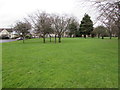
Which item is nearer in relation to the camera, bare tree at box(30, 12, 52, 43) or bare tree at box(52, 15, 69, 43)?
bare tree at box(30, 12, 52, 43)

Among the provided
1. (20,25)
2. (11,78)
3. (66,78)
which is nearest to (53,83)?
(66,78)

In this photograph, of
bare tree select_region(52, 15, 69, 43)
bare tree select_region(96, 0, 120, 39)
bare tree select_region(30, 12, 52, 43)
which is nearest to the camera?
bare tree select_region(96, 0, 120, 39)

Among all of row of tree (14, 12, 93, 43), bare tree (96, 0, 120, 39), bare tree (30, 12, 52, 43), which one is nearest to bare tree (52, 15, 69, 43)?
row of tree (14, 12, 93, 43)

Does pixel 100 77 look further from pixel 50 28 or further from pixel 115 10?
pixel 50 28

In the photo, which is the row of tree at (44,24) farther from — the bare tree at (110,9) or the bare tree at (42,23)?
the bare tree at (110,9)

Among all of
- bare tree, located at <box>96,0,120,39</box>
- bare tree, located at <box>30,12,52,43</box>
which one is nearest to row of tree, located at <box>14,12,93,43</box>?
bare tree, located at <box>30,12,52,43</box>

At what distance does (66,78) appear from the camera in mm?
2830

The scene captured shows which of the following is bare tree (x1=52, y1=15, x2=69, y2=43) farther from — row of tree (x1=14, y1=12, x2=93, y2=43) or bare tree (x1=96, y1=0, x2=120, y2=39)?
bare tree (x1=96, y1=0, x2=120, y2=39)

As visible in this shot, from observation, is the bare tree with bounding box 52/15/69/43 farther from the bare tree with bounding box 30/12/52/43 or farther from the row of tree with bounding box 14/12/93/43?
the bare tree with bounding box 30/12/52/43

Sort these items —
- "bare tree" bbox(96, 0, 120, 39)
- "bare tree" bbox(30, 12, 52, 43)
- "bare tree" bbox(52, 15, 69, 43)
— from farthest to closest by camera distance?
"bare tree" bbox(52, 15, 69, 43), "bare tree" bbox(30, 12, 52, 43), "bare tree" bbox(96, 0, 120, 39)

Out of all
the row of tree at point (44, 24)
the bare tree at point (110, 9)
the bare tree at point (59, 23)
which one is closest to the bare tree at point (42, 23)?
the row of tree at point (44, 24)

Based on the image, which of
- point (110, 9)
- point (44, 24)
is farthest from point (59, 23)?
point (110, 9)

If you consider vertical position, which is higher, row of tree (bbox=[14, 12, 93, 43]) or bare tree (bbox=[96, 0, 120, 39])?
row of tree (bbox=[14, 12, 93, 43])

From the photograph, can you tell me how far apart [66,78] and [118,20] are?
3981 mm
